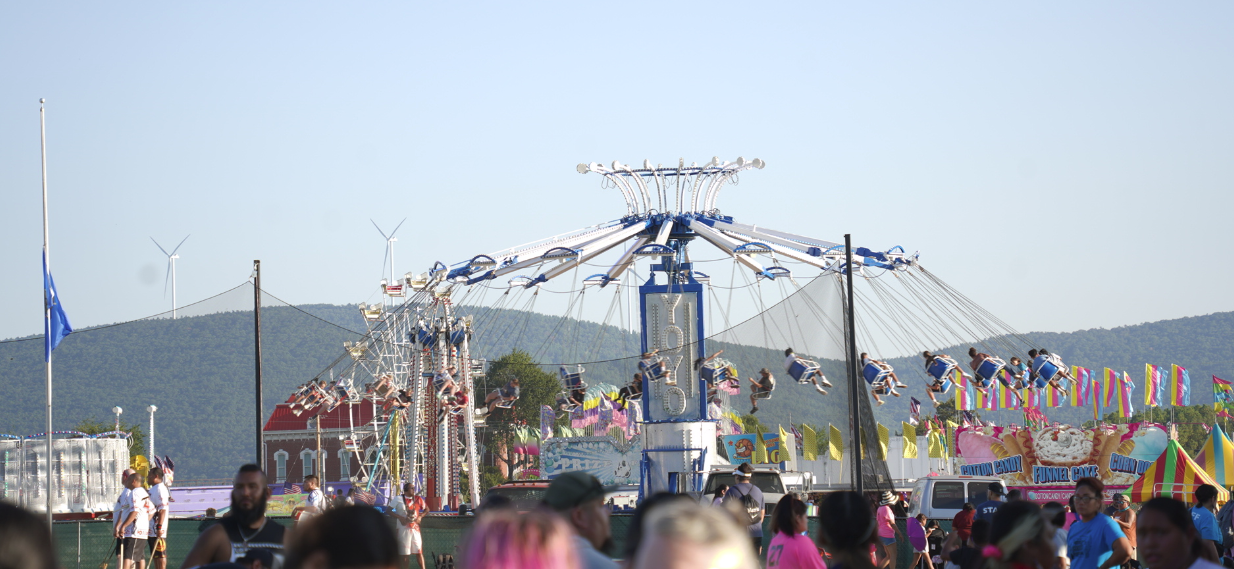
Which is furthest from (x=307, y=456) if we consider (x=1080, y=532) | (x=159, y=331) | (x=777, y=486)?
(x=1080, y=532)

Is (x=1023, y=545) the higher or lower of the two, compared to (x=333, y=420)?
higher

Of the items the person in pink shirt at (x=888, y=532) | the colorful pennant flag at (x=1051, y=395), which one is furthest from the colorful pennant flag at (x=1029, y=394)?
the person in pink shirt at (x=888, y=532)

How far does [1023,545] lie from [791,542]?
2.01m

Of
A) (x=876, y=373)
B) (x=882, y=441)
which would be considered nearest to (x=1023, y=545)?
(x=876, y=373)

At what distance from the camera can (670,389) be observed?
90.4 feet

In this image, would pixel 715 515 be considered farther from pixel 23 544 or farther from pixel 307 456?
pixel 307 456

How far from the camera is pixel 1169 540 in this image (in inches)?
203

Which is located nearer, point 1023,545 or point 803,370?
point 1023,545

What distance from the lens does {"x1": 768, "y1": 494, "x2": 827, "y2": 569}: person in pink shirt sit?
6.09 metres

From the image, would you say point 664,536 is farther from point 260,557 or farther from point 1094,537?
point 1094,537

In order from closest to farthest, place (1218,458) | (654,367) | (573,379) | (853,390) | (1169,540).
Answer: (1169,540), (853,390), (1218,458), (654,367), (573,379)

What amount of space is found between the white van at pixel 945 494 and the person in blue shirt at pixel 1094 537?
12.4m

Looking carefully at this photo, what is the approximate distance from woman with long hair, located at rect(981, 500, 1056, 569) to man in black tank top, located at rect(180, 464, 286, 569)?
3085mm

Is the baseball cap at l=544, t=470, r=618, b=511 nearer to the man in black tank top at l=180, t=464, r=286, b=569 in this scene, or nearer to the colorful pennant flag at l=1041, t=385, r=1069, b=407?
the man in black tank top at l=180, t=464, r=286, b=569
